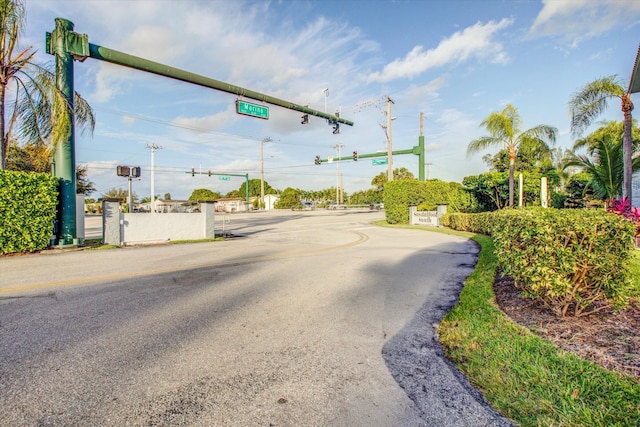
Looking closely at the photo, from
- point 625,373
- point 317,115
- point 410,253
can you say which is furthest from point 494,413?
point 317,115

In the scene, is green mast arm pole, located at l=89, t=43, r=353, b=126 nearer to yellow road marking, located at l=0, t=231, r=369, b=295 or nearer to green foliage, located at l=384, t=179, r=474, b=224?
yellow road marking, located at l=0, t=231, r=369, b=295

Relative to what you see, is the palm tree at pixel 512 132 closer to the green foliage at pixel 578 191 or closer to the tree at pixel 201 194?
the green foliage at pixel 578 191

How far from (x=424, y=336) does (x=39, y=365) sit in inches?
156

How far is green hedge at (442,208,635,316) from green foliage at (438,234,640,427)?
2.13 feet

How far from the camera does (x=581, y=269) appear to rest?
12.1ft

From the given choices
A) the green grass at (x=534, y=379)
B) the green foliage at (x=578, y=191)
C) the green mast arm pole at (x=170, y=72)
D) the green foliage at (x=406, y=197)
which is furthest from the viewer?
the green foliage at (x=406, y=197)

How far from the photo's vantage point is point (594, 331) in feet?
11.5

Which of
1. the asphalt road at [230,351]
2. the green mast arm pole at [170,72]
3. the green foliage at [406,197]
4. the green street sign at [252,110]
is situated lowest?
the asphalt road at [230,351]

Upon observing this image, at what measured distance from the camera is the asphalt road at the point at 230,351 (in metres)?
2.40

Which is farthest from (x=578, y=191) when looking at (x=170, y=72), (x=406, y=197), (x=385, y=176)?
(x=385, y=176)

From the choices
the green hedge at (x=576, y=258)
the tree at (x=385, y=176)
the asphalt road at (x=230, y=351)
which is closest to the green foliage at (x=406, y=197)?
the asphalt road at (x=230, y=351)

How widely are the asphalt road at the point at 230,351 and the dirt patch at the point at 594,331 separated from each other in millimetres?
1095

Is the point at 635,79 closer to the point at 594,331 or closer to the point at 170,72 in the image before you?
the point at 594,331

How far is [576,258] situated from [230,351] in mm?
3966
